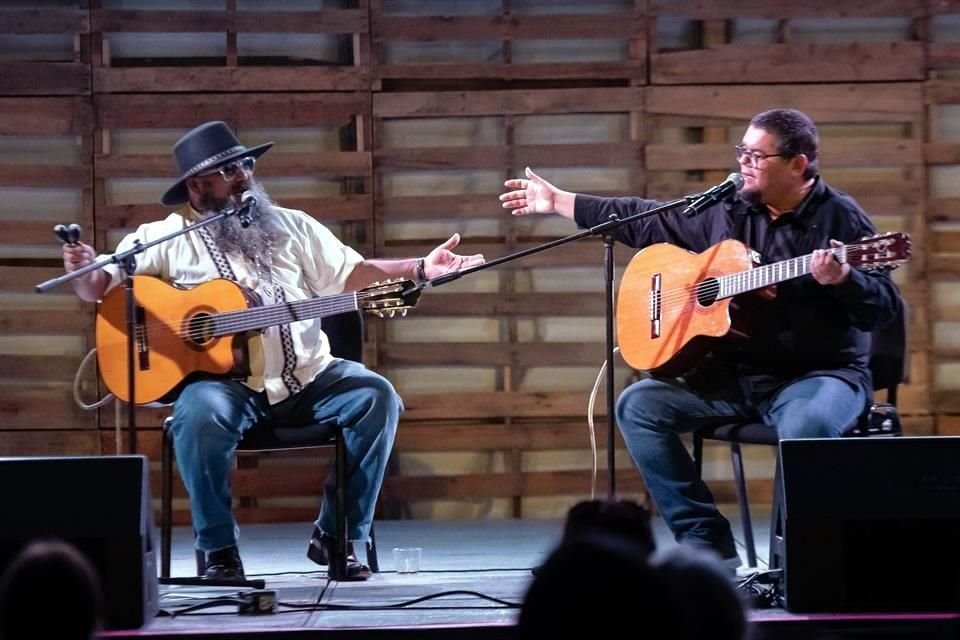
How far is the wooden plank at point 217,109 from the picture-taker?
6305mm

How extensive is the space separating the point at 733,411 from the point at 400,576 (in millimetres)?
1265

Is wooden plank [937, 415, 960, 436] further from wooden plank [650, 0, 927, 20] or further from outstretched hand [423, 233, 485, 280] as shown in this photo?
outstretched hand [423, 233, 485, 280]

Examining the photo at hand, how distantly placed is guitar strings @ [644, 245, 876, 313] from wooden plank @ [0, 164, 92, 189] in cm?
324

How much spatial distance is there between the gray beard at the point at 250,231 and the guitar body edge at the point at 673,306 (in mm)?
1317

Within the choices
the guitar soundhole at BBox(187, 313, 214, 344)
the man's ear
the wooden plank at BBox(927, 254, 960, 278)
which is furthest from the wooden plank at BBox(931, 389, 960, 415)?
the guitar soundhole at BBox(187, 313, 214, 344)

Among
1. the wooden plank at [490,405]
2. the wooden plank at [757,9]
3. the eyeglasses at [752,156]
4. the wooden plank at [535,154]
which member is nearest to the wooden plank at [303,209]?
the wooden plank at [535,154]

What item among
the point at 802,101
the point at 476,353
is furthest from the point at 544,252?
the point at 802,101

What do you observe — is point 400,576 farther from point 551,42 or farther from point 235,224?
point 551,42

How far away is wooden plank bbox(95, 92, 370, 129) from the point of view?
6.30m

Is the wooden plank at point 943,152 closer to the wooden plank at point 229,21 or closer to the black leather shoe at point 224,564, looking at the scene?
the wooden plank at point 229,21

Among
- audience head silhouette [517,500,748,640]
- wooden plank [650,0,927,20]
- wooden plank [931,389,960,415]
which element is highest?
wooden plank [650,0,927,20]

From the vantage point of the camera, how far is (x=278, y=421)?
15.0 ft

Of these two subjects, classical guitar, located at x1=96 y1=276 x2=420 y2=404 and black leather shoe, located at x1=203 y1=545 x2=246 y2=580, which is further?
classical guitar, located at x1=96 y1=276 x2=420 y2=404

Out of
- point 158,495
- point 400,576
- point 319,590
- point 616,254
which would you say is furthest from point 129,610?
point 616,254
